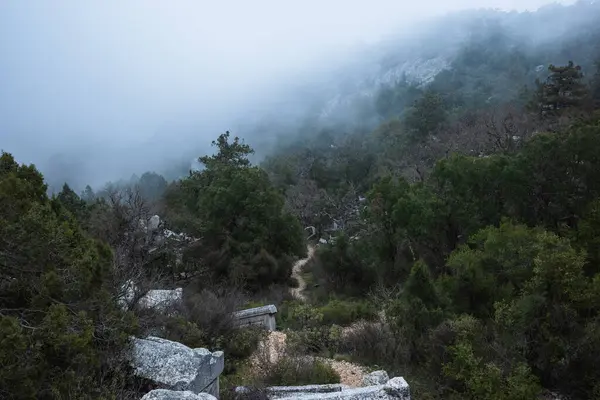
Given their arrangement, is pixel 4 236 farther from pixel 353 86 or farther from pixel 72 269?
pixel 353 86

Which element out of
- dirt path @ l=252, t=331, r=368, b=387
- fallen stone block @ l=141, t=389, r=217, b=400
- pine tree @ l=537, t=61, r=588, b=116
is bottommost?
dirt path @ l=252, t=331, r=368, b=387

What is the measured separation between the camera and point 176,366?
7.67 metres

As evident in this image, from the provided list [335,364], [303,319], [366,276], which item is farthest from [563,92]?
[335,364]

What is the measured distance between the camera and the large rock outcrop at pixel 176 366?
24.6ft

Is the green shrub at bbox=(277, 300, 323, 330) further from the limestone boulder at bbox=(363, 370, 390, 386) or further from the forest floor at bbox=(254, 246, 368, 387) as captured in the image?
the limestone boulder at bbox=(363, 370, 390, 386)

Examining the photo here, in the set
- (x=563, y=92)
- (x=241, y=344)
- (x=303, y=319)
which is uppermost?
(x=563, y=92)

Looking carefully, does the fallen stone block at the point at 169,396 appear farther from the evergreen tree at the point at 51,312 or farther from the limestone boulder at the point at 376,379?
the limestone boulder at the point at 376,379

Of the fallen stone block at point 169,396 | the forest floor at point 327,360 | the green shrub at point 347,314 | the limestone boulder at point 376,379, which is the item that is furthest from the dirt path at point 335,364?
the fallen stone block at point 169,396

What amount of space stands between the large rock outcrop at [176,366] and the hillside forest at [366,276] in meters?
0.29

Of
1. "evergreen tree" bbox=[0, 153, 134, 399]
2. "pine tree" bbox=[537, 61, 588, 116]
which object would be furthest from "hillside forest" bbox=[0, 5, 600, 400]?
"pine tree" bbox=[537, 61, 588, 116]

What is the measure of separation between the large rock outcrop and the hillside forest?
0.29 metres

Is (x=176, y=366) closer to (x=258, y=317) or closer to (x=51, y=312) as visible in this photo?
(x=51, y=312)

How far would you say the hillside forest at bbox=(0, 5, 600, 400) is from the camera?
732 cm

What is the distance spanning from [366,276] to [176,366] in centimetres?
1367
